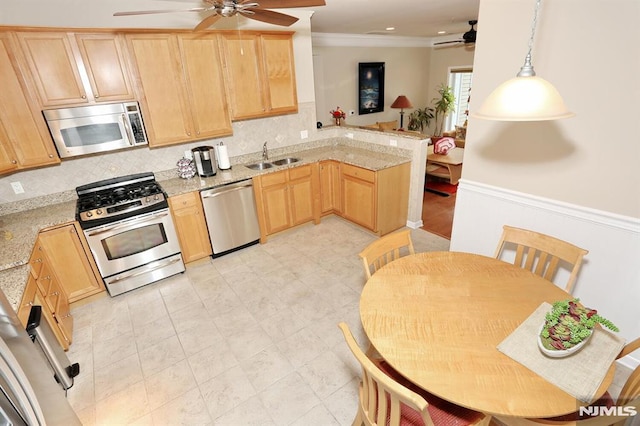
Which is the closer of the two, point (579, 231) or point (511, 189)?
point (579, 231)

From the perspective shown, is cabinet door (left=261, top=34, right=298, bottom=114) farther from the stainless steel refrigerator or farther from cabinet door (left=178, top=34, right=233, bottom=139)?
the stainless steel refrigerator

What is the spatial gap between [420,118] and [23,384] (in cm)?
807

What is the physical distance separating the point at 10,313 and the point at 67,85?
2.18 metres

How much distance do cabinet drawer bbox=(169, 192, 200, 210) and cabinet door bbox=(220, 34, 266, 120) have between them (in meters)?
1.04

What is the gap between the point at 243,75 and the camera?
3.45 meters

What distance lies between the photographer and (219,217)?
3400 millimetres

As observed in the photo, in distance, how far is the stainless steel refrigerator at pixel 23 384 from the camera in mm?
1122

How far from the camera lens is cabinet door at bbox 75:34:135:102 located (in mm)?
2658

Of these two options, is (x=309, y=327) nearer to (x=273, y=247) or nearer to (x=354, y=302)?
(x=354, y=302)

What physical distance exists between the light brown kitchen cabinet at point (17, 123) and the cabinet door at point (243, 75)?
1691 mm

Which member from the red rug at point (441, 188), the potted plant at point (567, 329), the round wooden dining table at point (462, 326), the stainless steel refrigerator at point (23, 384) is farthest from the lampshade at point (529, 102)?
the red rug at point (441, 188)

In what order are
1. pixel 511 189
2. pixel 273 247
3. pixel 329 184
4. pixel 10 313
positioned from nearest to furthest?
1. pixel 10 313
2. pixel 511 189
3. pixel 273 247
4. pixel 329 184

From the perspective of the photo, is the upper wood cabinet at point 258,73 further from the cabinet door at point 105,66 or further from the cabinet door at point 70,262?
the cabinet door at point 70,262

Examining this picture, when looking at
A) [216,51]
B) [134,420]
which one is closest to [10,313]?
[134,420]
